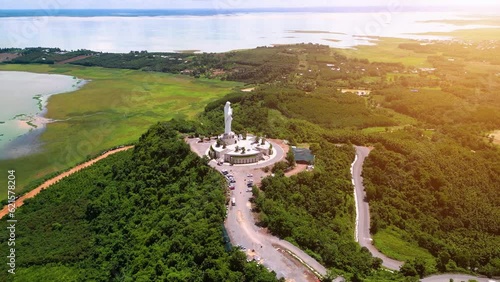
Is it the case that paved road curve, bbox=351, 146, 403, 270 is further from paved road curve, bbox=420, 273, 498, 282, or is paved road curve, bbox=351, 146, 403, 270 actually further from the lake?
the lake

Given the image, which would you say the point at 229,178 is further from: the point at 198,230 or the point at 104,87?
the point at 104,87

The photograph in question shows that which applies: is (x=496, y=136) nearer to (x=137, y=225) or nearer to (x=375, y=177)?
(x=375, y=177)

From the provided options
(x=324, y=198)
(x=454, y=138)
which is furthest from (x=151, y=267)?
(x=454, y=138)

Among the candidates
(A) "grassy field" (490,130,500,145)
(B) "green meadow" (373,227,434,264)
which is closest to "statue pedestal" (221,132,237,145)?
(B) "green meadow" (373,227,434,264)

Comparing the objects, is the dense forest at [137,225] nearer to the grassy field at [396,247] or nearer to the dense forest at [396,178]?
the dense forest at [396,178]

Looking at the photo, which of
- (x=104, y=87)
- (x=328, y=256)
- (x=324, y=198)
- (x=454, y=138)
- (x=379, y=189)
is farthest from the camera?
(x=104, y=87)

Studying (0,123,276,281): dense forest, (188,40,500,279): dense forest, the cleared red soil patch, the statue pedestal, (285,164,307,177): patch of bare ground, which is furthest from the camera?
the cleared red soil patch
